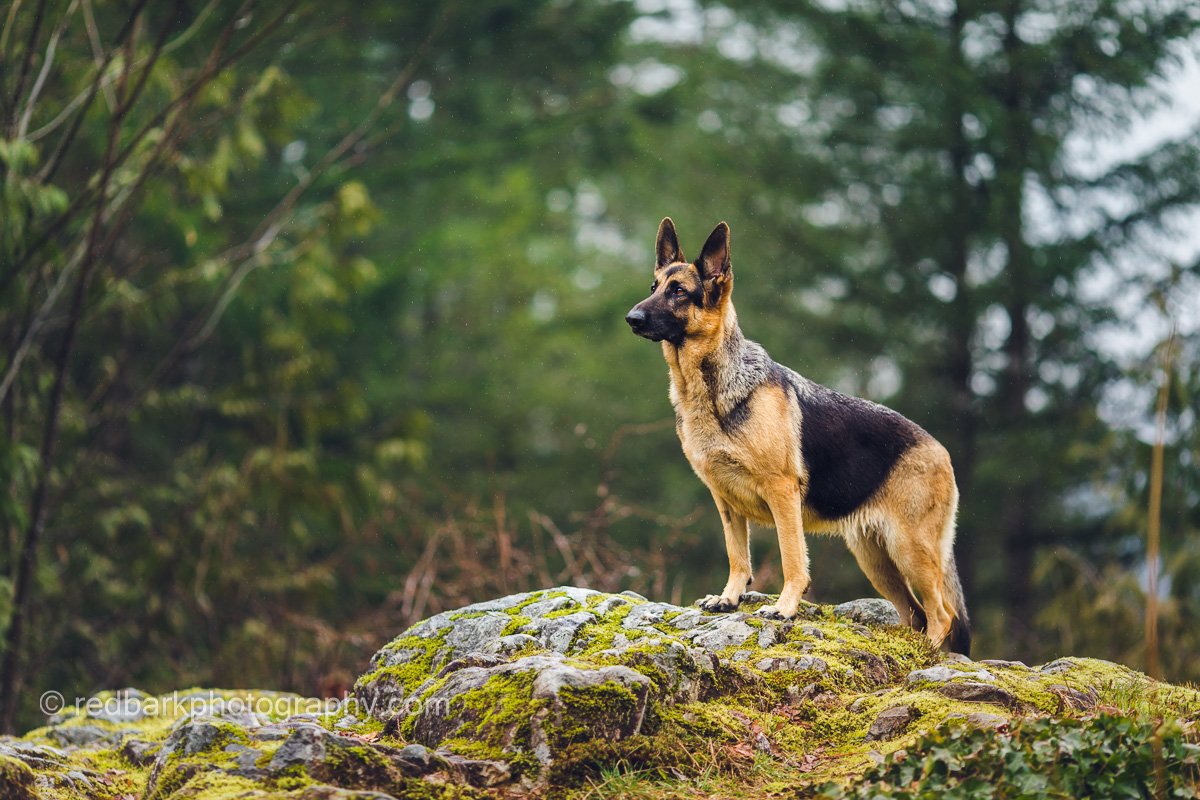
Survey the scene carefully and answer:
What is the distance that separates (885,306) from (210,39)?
10.4 m

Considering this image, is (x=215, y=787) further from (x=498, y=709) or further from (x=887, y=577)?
(x=887, y=577)

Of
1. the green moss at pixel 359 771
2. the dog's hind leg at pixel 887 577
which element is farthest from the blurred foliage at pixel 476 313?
the green moss at pixel 359 771

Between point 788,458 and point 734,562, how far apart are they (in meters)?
0.78

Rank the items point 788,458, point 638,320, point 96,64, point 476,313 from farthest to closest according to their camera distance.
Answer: point 476,313 < point 96,64 < point 788,458 < point 638,320

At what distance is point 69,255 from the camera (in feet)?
44.7

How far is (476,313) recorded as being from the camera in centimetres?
2286

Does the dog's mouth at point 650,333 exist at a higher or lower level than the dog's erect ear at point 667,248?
lower

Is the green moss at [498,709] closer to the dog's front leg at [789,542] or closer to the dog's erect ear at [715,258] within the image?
the dog's front leg at [789,542]

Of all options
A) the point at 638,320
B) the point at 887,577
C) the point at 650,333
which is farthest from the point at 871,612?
the point at 638,320

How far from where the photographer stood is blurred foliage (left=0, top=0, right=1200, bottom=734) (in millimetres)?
12977

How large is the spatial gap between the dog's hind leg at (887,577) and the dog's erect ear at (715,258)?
6.33 ft

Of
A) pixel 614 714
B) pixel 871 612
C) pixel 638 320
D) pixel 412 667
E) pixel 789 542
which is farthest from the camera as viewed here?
pixel 871 612

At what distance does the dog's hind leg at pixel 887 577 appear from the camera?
7621 mm

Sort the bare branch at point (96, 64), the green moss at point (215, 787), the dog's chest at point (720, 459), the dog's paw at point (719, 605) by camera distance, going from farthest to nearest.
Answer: the bare branch at point (96, 64), the dog's paw at point (719, 605), the dog's chest at point (720, 459), the green moss at point (215, 787)
